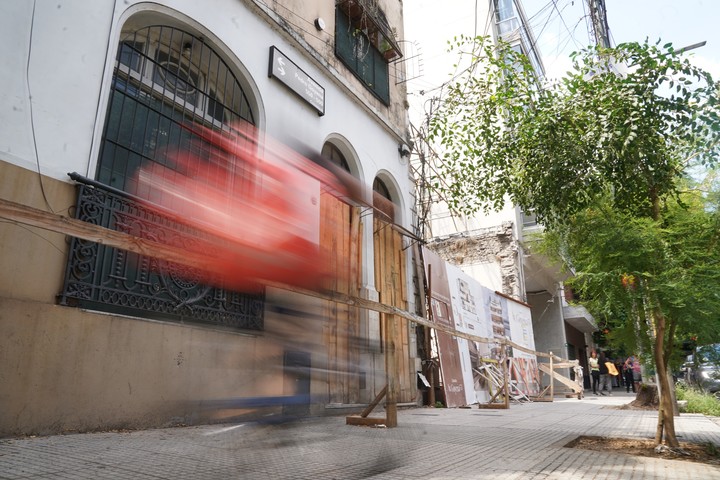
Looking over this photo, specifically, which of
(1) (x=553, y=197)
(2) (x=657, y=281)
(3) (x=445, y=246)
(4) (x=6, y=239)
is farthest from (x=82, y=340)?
(3) (x=445, y=246)

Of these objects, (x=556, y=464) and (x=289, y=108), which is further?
(x=289, y=108)

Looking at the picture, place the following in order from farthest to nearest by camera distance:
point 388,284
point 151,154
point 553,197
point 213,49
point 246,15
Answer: point 388,284 < point 246,15 < point 213,49 < point 151,154 < point 553,197

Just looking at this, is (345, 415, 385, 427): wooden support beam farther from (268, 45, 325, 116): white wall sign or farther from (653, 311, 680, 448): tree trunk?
(268, 45, 325, 116): white wall sign

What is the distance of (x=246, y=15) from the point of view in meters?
7.57

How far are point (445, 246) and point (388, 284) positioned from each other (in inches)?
326

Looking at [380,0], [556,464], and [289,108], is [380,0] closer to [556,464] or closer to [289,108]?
[289,108]

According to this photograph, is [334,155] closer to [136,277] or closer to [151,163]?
[151,163]

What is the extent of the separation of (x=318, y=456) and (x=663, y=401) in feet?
10.8

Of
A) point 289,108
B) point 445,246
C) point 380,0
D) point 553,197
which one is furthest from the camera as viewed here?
point 445,246

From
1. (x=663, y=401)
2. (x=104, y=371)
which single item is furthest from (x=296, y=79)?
(x=663, y=401)

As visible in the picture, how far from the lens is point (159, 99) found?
20.4 feet

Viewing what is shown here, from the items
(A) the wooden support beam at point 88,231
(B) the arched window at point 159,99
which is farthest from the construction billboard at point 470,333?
(A) the wooden support beam at point 88,231

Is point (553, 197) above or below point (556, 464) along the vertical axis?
above

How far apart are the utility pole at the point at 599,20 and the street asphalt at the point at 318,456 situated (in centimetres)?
685
